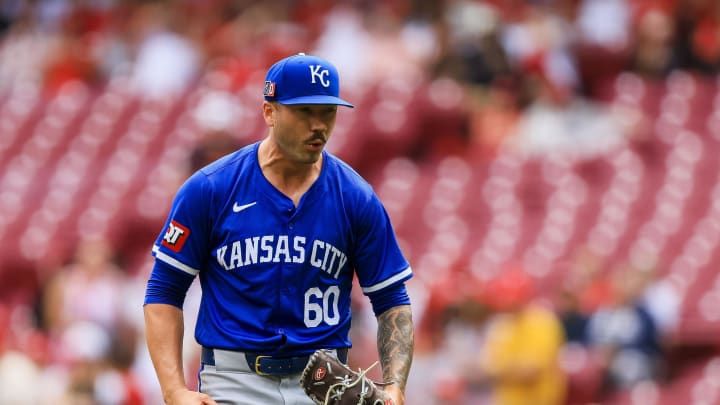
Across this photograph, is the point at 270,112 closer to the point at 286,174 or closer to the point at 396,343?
the point at 286,174

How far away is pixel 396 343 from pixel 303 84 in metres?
0.95

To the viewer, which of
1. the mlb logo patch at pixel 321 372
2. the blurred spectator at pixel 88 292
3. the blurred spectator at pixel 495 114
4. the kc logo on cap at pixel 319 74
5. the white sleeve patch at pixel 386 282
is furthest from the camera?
the blurred spectator at pixel 495 114

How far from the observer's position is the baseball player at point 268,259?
488 cm

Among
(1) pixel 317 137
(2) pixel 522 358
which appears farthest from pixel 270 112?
(2) pixel 522 358

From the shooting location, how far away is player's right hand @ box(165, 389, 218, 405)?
4758mm

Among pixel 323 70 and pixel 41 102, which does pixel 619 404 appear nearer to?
pixel 323 70

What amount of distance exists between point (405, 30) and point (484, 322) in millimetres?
5790

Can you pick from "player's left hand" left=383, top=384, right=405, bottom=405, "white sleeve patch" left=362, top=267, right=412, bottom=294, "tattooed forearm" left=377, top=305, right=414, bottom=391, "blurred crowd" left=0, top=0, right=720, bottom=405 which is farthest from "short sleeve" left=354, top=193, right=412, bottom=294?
"blurred crowd" left=0, top=0, right=720, bottom=405

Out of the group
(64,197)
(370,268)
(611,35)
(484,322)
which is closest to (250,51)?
(64,197)

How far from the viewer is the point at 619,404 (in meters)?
8.98

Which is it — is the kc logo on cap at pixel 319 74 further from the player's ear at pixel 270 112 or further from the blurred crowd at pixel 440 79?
the blurred crowd at pixel 440 79

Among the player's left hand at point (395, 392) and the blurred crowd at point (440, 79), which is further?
the blurred crowd at point (440, 79)

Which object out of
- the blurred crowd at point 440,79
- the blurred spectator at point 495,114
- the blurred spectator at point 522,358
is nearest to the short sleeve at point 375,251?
the blurred crowd at point 440,79

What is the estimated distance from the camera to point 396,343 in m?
5.08
